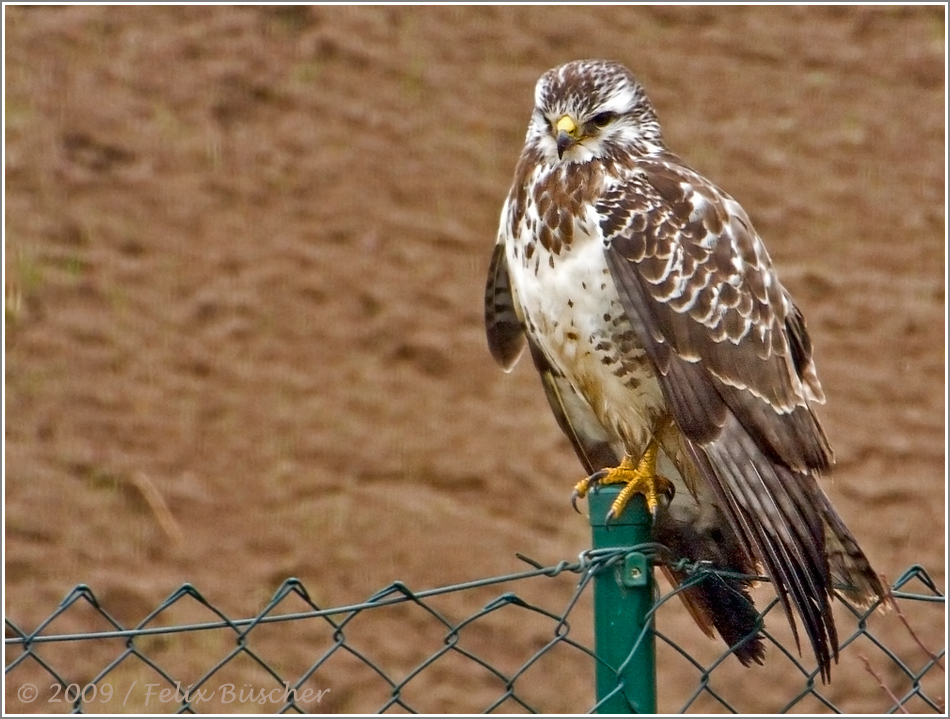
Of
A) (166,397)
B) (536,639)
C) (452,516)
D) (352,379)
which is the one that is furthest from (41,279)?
(536,639)

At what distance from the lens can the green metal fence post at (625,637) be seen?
2.14 metres

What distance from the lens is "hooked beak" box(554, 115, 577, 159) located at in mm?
2945

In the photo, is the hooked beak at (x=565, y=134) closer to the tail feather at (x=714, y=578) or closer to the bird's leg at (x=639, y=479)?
the bird's leg at (x=639, y=479)

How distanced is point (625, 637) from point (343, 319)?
205 centimetres

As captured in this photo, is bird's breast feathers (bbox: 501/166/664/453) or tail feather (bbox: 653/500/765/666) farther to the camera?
bird's breast feathers (bbox: 501/166/664/453)

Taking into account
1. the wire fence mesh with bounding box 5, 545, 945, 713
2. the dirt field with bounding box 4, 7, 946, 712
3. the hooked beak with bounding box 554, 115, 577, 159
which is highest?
the hooked beak with bounding box 554, 115, 577, 159

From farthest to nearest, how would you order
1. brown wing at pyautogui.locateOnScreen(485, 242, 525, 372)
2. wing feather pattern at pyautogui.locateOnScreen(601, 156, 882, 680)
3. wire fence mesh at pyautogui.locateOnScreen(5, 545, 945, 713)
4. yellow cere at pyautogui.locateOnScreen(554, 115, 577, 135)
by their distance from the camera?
1. wire fence mesh at pyautogui.locateOnScreen(5, 545, 945, 713)
2. brown wing at pyautogui.locateOnScreen(485, 242, 525, 372)
3. yellow cere at pyautogui.locateOnScreen(554, 115, 577, 135)
4. wing feather pattern at pyautogui.locateOnScreen(601, 156, 882, 680)

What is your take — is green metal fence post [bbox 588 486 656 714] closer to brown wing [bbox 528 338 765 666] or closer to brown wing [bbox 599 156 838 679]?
brown wing [bbox 528 338 765 666]

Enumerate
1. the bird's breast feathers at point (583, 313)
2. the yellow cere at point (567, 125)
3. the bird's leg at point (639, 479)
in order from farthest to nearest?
the yellow cere at point (567, 125) → the bird's breast feathers at point (583, 313) → the bird's leg at point (639, 479)

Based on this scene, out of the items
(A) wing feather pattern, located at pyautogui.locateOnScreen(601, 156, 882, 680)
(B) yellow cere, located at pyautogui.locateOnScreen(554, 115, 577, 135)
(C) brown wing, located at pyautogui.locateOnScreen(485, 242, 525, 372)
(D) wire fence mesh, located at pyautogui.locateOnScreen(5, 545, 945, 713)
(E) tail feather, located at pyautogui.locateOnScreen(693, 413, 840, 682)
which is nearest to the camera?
(E) tail feather, located at pyautogui.locateOnScreen(693, 413, 840, 682)

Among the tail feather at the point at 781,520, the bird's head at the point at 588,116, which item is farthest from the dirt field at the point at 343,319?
the tail feather at the point at 781,520

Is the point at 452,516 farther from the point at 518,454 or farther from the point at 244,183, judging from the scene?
the point at 244,183

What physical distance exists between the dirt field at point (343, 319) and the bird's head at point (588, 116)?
1.06 meters

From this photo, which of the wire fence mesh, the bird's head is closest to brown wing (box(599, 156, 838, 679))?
the bird's head
